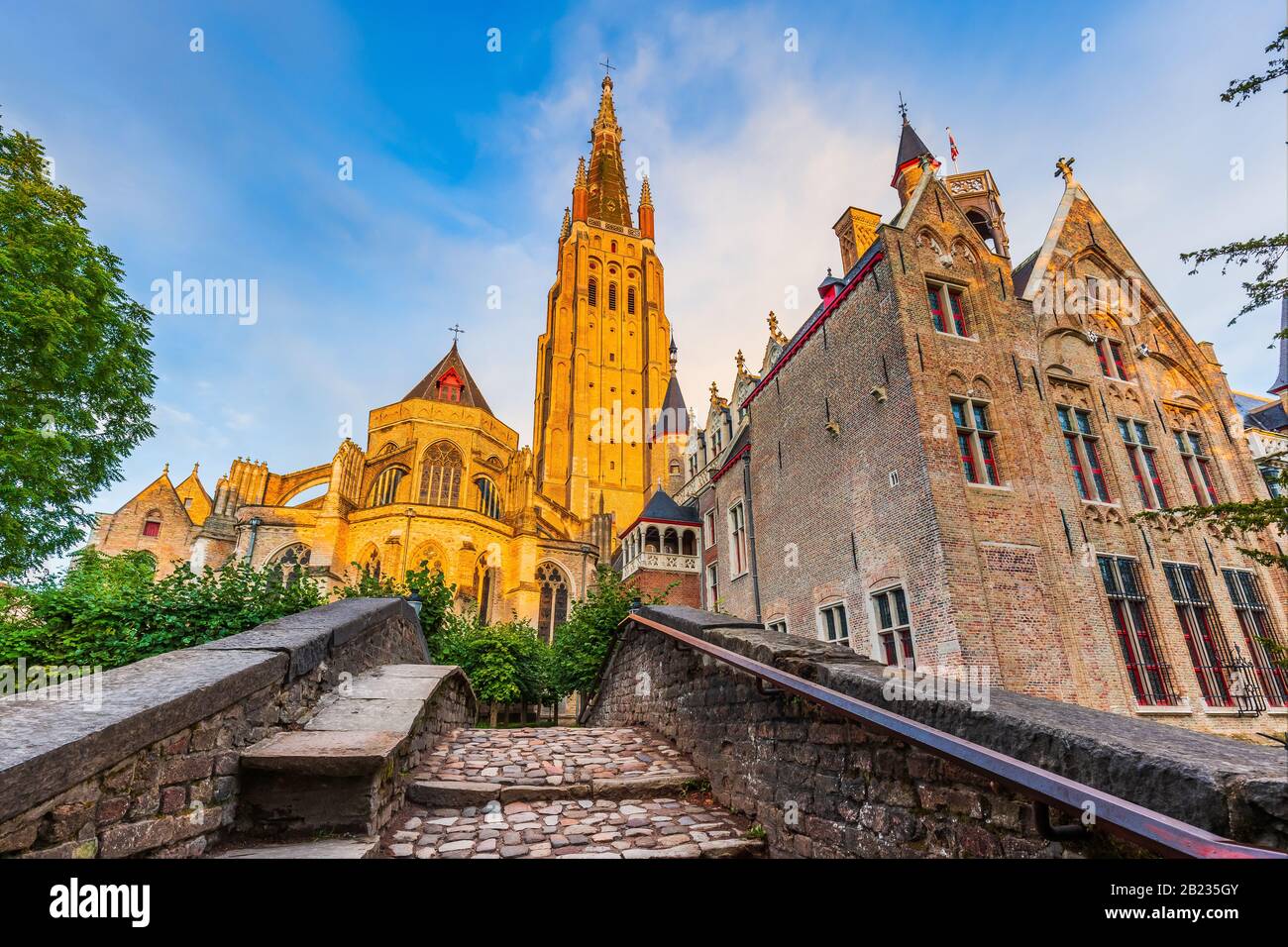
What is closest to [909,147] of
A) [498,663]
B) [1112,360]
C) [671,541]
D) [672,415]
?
[1112,360]

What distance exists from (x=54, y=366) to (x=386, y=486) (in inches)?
670

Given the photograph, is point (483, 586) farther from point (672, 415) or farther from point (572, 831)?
point (572, 831)

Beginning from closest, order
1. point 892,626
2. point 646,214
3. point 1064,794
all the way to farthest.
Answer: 1. point 1064,794
2. point 892,626
3. point 646,214

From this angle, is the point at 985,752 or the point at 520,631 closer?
the point at 985,752

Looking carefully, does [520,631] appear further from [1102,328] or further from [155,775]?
[1102,328]

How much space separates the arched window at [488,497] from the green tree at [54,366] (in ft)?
52.7

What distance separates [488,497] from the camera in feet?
98.1

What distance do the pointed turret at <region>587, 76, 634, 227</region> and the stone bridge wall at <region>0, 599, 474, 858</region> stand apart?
A: 182ft

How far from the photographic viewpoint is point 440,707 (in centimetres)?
609

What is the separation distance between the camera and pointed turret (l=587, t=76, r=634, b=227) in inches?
2167

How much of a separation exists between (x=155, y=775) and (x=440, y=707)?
3689 millimetres

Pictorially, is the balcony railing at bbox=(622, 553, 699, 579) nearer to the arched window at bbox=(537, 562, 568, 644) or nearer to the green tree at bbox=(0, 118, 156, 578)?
the arched window at bbox=(537, 562, 568, 644)

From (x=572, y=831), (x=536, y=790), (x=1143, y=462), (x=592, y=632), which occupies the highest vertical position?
(x=1143, y=462)
